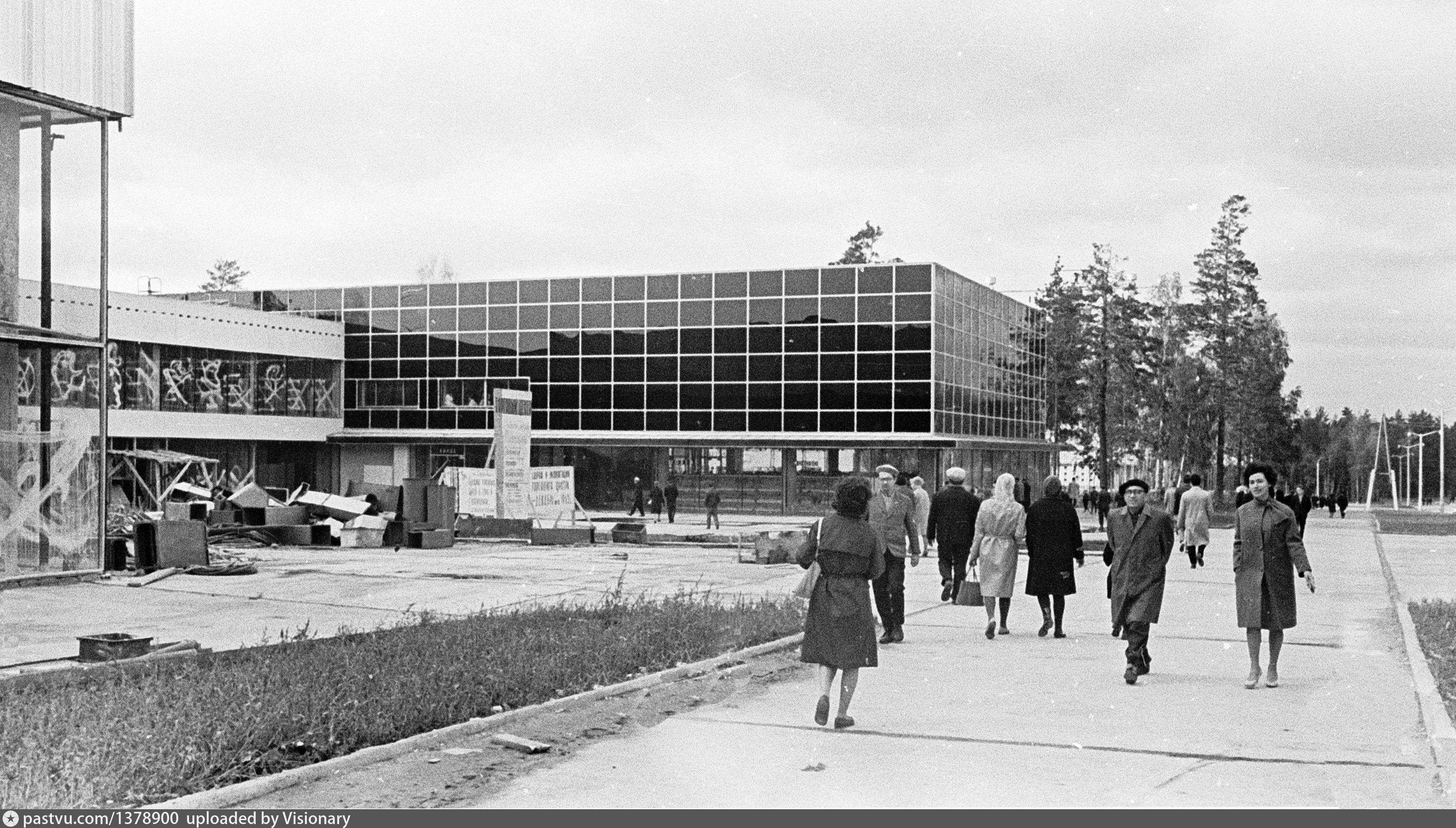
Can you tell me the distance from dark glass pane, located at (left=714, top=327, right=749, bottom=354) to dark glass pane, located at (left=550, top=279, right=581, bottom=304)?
6.58 meters

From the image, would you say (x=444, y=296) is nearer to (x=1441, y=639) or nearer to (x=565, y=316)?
(x=565, y=316)

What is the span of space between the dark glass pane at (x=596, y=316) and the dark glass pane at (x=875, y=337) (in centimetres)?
1091

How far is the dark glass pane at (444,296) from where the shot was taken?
A: 6425cm

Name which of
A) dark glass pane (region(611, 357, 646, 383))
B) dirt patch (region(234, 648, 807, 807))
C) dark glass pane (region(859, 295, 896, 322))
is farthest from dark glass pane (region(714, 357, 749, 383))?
dirt patch (region(234, 648, 807, 807))

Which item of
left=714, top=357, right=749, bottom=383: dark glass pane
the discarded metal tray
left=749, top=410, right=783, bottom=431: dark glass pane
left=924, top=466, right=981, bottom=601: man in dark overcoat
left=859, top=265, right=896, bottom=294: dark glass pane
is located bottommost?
the discarded metal tray

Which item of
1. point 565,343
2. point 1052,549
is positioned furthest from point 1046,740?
point 565,343

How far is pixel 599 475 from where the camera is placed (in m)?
61.3

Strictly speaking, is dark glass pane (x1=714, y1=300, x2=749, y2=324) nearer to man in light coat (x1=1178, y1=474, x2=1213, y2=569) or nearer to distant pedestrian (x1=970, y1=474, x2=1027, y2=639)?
man in light coat (x1=1178, y1=474, x2=1213, y2=569)

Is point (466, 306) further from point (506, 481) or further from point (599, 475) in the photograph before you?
point (506, 481)

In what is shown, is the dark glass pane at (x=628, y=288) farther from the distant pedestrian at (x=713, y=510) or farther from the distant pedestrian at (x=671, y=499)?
the distant pedestrian at (x=713, y=510)

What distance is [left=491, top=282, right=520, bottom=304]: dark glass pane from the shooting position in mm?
63156

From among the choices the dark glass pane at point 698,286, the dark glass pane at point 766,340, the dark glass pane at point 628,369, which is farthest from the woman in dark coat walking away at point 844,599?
the dark glass pane at point 628,369

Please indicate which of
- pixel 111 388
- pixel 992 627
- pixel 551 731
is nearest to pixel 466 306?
pixel 111 388

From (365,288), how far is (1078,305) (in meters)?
36.1
